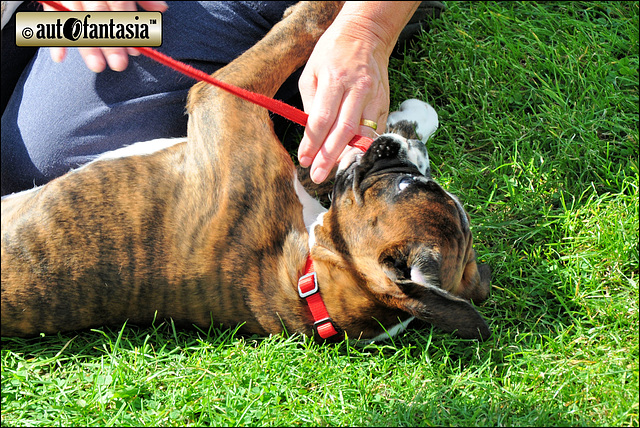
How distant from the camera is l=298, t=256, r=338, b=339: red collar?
9.53 feet

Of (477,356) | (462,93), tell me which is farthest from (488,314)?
(462,93)

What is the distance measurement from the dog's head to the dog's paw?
61 cm

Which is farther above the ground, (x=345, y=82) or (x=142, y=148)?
(x=345, y=82)

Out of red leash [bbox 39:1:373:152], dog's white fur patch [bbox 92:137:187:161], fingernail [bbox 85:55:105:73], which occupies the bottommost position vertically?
dog's white fur patch [bbox 92:137:187:161]

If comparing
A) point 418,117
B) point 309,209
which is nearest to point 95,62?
point 309,209

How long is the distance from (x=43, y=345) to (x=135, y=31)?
1.79m

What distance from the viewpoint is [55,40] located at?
9.41 feet

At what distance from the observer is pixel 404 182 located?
9.24 ft

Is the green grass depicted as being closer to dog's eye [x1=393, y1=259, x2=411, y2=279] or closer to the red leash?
dog's eye [x1=393, y1=259, x2=411, y2=279]

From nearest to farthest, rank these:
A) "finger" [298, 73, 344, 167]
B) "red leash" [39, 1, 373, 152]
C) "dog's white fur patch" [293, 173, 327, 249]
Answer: "red leash" [39, 1, 373, 152], "finger" [298, 73, 344, 167], "dog's white fur patch" [293, 173, 327, 249]

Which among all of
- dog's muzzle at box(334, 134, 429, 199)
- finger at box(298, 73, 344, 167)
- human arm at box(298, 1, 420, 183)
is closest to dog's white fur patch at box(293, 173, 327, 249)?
dog's muzzle at box(334, 134, 429, 199)

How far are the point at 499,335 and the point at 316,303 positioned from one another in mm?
1023

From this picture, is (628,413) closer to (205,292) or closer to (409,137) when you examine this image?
(409,137)

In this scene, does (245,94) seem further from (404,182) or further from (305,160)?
(404,182)
